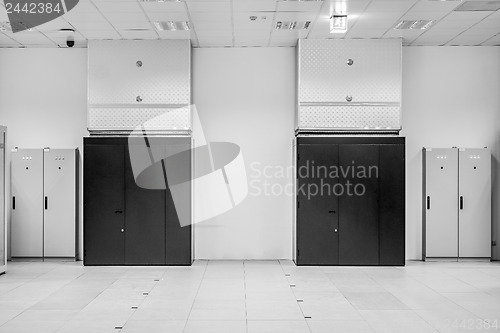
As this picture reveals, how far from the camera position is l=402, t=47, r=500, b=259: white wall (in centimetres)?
1131

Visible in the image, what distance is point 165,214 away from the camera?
1058 centimetres

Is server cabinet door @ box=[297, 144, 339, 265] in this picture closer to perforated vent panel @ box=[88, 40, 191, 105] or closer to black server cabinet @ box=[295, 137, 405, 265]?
black server cabinet @ box=[295, 137, 405, 265]

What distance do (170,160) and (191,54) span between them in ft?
7.48

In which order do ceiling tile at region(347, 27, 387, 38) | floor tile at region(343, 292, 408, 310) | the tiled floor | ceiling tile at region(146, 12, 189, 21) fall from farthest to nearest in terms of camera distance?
ceiling tile at region(347, 27, 387, 38), ceiling tile at region(146, 12, 189, 21), floor tile at region(343, 292, 408, 310), the tiled floor

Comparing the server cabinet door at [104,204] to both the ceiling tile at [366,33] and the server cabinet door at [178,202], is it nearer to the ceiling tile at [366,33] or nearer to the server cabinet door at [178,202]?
the server cabinet door at [178,202]

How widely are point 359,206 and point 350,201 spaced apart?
0.64 feet

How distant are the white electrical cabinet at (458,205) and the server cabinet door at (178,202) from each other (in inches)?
186

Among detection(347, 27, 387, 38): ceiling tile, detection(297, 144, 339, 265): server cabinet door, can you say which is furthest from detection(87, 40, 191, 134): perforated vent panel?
detection(347, 27, 387, 38): ceiling tile

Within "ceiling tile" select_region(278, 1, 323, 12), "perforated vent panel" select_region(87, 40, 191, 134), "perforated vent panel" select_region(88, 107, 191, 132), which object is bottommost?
"perforated vent panel" select_region(88, 107, 191, 132)

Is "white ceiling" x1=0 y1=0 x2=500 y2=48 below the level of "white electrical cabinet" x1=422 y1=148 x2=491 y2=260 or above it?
above


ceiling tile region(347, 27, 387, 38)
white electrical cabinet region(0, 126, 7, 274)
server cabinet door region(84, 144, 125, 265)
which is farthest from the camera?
server cabinet door region(84, 144, 125, 265)

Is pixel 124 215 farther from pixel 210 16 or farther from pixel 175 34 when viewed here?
pixel 210 16

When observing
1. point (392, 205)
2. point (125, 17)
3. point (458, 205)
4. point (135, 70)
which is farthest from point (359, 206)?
point (125, 17)

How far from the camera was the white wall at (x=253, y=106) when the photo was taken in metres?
11.3
